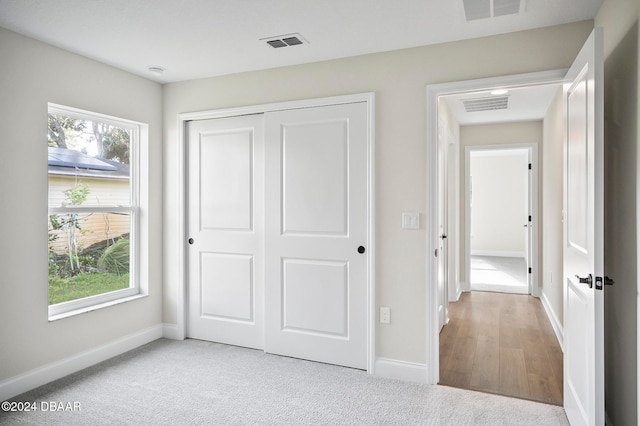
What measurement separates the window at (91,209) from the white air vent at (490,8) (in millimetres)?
2846

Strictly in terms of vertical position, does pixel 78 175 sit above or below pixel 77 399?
above

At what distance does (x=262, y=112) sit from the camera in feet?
11.5

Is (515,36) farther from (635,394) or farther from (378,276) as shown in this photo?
(635,394)

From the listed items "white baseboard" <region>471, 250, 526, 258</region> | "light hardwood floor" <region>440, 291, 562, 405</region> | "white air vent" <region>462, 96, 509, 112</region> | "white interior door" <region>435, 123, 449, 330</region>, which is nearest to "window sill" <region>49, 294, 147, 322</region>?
"light hardwood floor" <region>440, 291, 562, 405</region>

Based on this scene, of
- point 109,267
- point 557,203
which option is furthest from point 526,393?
point 109,267

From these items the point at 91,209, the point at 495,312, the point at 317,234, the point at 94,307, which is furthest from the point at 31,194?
the point at 495,312

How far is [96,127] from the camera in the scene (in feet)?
11.2

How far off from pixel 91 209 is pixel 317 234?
1.85 meters

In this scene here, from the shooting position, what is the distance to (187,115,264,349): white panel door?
358 centimetres

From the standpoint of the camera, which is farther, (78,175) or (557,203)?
(557,203)

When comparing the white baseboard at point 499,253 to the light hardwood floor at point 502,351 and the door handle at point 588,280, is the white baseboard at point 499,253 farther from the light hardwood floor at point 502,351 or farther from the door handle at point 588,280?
the door handle at point 588,280

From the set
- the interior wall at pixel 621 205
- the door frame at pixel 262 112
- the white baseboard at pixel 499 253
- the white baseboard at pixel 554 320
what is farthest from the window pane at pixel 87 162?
→ the white baseboard at pixel 499 253

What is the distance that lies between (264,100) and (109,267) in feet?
6.47

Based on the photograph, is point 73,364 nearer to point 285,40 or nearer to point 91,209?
point 91,209
